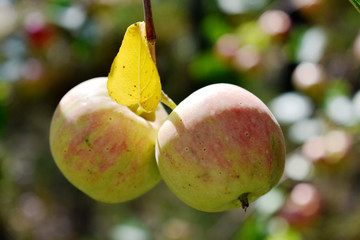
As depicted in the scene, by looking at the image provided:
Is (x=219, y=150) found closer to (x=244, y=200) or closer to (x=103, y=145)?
(x=244, y=200)

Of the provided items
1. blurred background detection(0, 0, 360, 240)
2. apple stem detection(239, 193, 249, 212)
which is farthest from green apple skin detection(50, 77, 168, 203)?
blurred background detection(0, 0, 360, 240)

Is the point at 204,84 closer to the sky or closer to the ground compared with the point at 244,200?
closer to the ground

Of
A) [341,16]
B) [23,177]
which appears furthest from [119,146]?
[23,177]

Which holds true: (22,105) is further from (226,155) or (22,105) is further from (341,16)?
(226,155)

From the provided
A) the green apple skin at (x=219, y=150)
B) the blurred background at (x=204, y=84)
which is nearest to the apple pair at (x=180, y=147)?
the green apple skin at (x=219, y=150)

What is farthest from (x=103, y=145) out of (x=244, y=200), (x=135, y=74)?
(x=244, y=200)

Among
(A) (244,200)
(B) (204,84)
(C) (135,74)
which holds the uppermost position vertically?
(C) (135,74)
